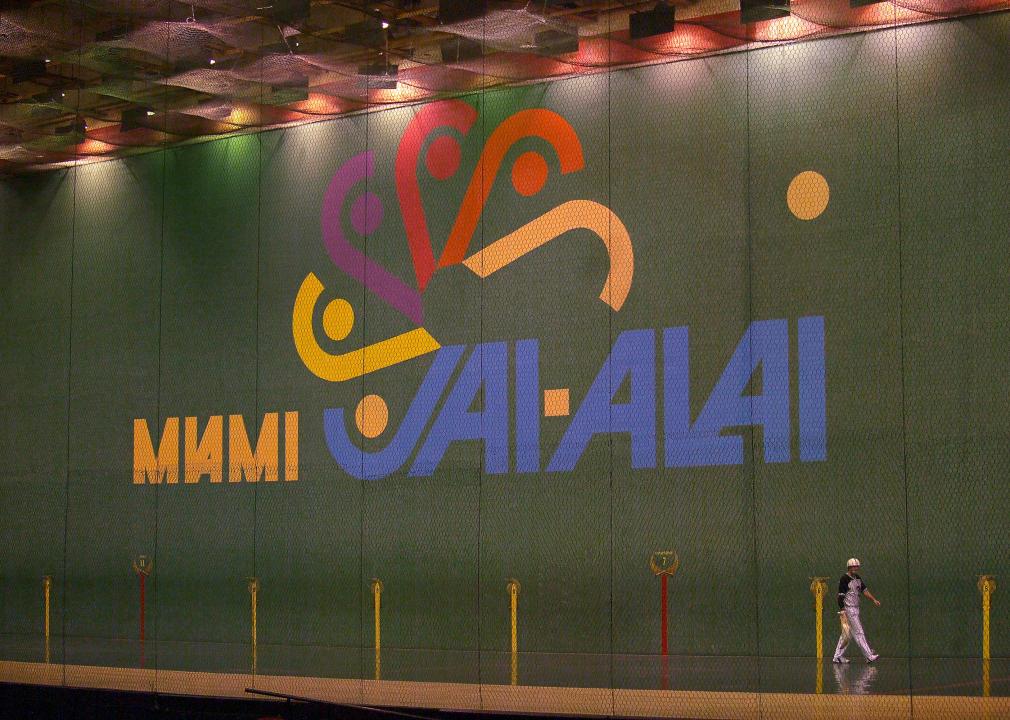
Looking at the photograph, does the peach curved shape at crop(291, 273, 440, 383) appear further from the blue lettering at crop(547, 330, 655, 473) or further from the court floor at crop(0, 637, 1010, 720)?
the court floor at crop(0, 637, 1010, 720)

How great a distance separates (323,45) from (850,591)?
7.46 metres

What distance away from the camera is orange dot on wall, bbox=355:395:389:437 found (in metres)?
17.2

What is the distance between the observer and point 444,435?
16734 millimetres

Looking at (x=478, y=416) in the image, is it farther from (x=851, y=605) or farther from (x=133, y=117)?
(x=133, y=117)

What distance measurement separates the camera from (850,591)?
13.8 metres

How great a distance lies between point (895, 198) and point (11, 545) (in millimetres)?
10400

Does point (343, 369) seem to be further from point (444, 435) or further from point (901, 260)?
point (901, 260)

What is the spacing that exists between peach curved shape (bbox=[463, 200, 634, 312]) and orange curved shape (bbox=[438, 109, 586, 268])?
387 mm

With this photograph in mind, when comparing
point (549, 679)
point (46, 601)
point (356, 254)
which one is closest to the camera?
point (549, 679)

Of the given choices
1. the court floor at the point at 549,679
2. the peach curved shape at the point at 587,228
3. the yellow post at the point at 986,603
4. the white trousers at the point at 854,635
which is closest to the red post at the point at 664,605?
the court floor at the point at 549,679

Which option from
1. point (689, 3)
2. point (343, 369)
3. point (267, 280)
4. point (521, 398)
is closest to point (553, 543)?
point (521, 398)

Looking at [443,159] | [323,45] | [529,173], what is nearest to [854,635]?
[529,173]

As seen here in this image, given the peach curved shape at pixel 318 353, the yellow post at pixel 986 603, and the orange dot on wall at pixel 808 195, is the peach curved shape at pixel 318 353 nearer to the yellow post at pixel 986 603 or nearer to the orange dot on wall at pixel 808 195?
the orange dot on wall at pixel 808 195

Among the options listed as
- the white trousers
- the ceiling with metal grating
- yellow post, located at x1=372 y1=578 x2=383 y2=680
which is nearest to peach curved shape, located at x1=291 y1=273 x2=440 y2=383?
the ceiling with metal grating
